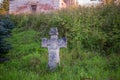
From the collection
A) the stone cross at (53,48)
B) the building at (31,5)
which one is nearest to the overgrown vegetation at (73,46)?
the stone cross at (53,48)

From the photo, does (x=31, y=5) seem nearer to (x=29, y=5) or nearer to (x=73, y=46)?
(x=29, y=5)

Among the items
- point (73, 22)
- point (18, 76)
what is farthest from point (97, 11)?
point (18, 76)

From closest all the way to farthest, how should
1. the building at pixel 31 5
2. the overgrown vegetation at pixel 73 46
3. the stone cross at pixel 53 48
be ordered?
the overgrown vegetation at pixel 73 46
the stone cross at pixel 53 48
the building at pixel 31 5

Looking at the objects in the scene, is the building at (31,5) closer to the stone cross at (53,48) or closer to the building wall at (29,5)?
the building wall at (29,5)

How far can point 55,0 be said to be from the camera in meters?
26.5

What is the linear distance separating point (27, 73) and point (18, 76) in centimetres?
40

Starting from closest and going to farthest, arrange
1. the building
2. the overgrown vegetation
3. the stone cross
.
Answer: the overgrown vegetation < the stone cross < the building

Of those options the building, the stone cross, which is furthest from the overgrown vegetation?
the building

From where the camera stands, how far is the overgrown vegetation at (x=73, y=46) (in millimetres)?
9180

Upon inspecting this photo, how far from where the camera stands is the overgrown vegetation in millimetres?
9180

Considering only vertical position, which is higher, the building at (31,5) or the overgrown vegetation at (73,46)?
the building at (31,5)

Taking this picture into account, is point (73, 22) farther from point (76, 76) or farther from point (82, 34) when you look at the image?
point (76, 76)

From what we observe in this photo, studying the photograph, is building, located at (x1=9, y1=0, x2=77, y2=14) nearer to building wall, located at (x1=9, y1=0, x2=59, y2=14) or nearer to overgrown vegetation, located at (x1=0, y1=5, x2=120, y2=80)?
building wall, located at (x1=9, y1=0, x2=59, y2=14)

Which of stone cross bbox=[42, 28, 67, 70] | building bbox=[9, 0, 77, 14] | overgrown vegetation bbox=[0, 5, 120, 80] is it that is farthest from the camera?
building bbox=[9, 0, 77, 14]
